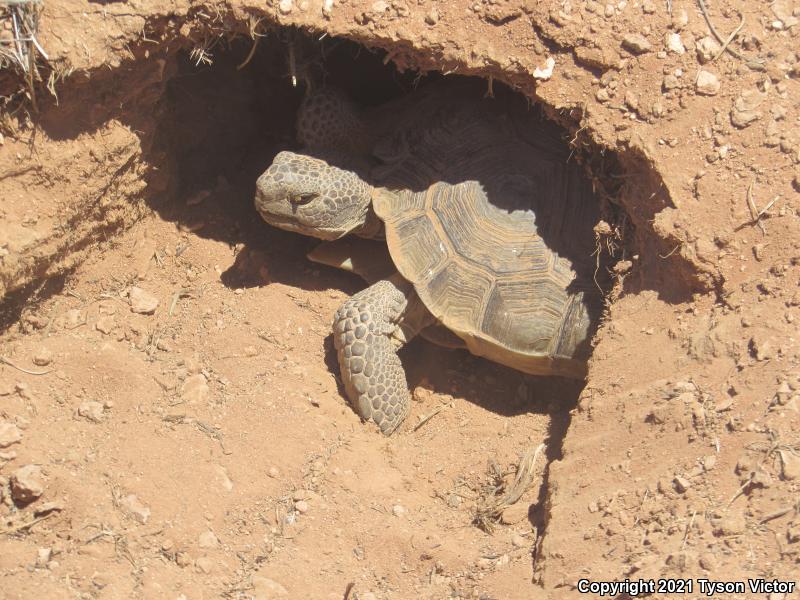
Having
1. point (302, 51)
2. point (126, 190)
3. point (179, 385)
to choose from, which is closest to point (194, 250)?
point (126, 190)

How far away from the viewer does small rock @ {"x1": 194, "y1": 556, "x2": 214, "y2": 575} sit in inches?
133

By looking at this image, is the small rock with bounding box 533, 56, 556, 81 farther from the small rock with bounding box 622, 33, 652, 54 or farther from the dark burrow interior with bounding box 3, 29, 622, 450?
the dark burrow interior with bounding box 3, 29, 622, 450

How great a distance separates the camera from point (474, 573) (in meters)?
3.59

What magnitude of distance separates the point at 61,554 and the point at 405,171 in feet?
10.2

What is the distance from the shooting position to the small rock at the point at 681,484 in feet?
10.4

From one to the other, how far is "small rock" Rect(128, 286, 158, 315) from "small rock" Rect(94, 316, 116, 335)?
0.18 meters

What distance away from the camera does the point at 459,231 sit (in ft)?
Result: 15.2

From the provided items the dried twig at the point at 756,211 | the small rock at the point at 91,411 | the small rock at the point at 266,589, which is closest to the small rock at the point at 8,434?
the small rock at the point at 91,411

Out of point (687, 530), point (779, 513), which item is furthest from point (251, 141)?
point (779, 513)

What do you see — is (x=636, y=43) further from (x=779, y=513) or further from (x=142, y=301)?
(x=142, y=301)

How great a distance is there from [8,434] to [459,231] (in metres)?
2.83

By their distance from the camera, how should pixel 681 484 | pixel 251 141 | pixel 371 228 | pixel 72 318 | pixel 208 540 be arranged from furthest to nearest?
1. pixel 251 141
2. pixel 371 228
3. pixel 72 318
4. pixel 208 540
5. pixel 681 484

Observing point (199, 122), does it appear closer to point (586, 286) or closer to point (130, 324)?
point (130, 324)

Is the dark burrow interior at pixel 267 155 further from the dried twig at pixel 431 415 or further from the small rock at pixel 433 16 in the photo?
the small rock at pixel 433 16
